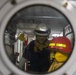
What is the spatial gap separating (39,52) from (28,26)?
0.17 m

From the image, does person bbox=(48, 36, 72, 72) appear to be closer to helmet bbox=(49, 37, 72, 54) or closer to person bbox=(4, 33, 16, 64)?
helmet bbox=(49, 37, 72, 54)

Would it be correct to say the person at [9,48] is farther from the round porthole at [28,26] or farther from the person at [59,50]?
the person at [59,50]

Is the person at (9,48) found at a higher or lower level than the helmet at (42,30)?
lower

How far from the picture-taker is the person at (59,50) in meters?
1.10

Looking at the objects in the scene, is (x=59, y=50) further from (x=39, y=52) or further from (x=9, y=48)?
(x=9, y=48)

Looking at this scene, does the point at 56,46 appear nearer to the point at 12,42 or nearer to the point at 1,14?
the point at 12,42

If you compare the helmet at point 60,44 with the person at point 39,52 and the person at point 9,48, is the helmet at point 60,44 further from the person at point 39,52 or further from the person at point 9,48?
the person at point 9,48

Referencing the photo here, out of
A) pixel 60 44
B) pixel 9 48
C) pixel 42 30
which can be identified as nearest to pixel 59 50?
pixel 60 44

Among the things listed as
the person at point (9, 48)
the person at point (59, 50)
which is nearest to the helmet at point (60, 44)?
the person at point (59, 50)

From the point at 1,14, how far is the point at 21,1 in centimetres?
14

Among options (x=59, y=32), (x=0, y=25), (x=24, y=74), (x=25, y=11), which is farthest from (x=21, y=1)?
(x=24, y=74)

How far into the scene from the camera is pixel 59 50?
1.12 meters

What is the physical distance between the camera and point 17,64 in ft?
3.62

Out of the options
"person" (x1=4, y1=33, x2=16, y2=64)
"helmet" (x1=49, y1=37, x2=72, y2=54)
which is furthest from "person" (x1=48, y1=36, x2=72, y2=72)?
Result: "person" (x1=4, y1=33, x2=16, y2=64)
